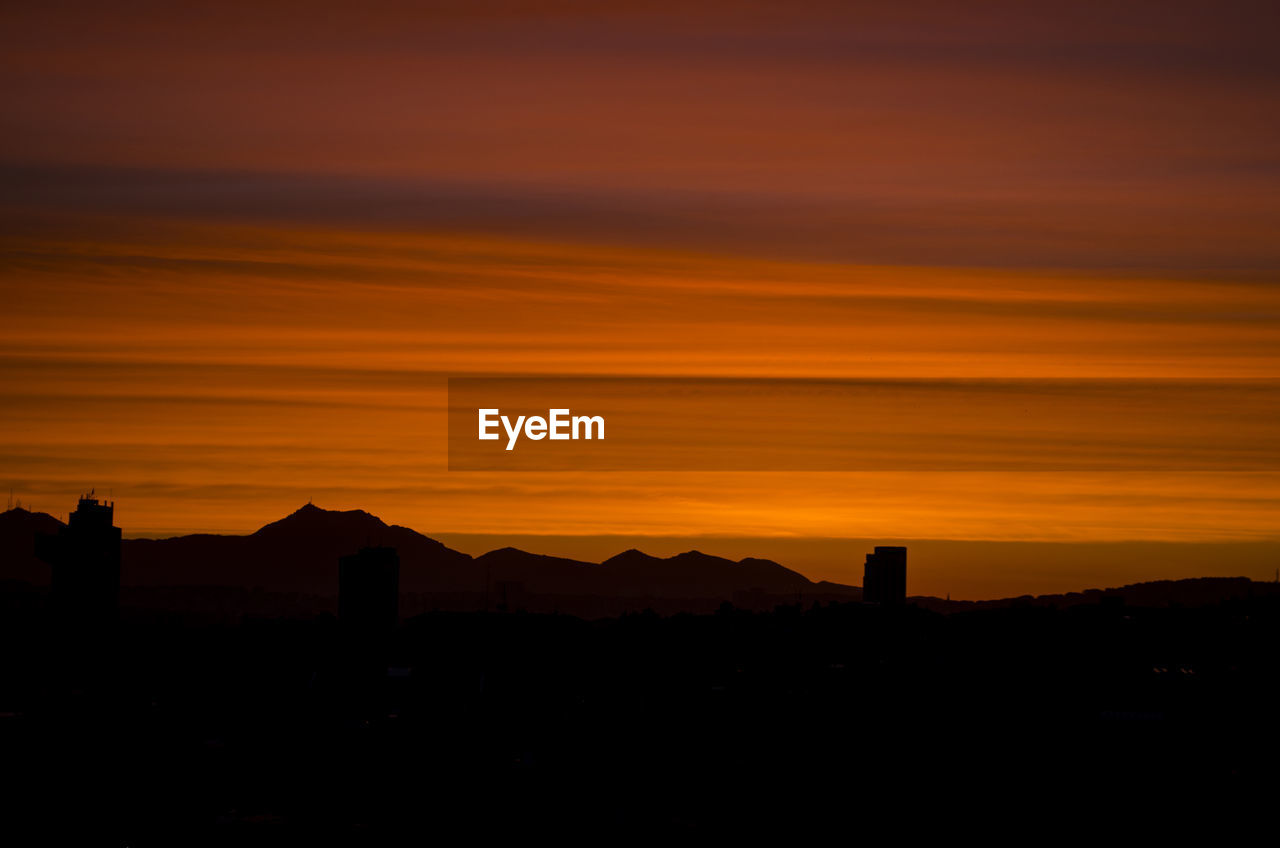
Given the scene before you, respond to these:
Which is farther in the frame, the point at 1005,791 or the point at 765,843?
the point at 1005,791

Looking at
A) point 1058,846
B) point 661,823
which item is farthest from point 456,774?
point 1058,846

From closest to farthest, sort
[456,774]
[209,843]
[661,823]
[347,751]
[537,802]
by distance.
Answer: [209,843]
[661,823]
[537,802]
[456,774]
[347,751]

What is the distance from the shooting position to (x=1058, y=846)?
148m

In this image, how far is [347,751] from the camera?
7805 inches

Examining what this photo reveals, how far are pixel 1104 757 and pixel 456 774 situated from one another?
62640mm

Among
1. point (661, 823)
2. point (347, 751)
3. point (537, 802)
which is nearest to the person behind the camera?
point (661, 823)

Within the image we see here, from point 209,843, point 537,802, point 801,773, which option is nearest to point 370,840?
point 209,843

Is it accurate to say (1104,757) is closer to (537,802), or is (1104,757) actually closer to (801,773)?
(801,773)

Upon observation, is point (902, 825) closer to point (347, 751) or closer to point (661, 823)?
point (661, 823)

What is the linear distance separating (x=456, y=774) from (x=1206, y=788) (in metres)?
66.5

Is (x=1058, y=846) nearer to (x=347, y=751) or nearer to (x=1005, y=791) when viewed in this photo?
(x=1005, y=791)

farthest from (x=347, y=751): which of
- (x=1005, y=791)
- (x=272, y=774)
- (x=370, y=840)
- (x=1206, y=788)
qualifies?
(x=1206, y=788)

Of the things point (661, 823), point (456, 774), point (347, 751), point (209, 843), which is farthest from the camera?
point (347, 751)

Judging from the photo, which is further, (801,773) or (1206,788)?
(801,773)
